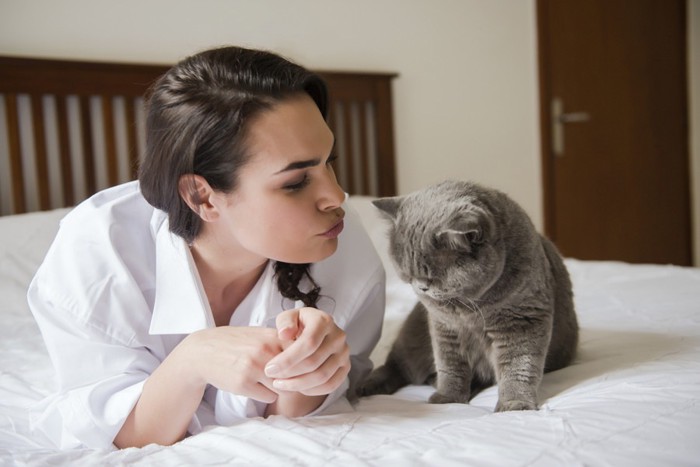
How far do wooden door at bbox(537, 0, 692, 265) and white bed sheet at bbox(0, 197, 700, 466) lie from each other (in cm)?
237

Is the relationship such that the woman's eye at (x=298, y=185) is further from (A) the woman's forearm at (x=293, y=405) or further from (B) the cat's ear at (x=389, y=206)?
(A) the woman's forearm at (x=293, y=405)

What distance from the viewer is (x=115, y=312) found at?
0.98m

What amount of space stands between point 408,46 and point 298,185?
2.27 metres

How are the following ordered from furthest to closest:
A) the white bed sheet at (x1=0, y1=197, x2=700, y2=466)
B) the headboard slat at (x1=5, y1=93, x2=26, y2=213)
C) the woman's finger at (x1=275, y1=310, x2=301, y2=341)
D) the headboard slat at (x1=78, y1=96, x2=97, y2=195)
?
the headboard slat at (x1=78, y1=96, x2=97, y2=195) → the headboard slat at (x1=5, y1=93, x2=26, y2=213) → the woman's finger at (x1=275, y1=310, x2=301, y2=341) → the white bed sheet at (x1=0, y1=197, x2=700, y2=466)

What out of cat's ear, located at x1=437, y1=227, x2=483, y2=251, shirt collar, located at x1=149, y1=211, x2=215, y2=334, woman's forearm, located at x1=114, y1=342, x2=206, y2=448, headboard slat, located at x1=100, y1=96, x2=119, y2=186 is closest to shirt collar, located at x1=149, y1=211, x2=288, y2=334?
shirt collar, located at x1=149, y1=211, x2=215, y2=334

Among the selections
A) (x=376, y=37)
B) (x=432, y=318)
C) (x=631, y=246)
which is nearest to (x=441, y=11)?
(x=376, y=37)

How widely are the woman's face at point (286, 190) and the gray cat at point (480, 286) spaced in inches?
6.2

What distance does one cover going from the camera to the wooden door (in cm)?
356

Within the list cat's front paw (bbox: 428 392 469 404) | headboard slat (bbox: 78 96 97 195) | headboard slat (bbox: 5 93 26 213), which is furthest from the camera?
headboard slat (bbox: 78 96 97 195)

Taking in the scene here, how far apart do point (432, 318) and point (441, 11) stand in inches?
96.1

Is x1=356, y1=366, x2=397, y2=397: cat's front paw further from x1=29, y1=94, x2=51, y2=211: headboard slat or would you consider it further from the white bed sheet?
x1=29, y1=94, x2=51, y2=211: headboard slat

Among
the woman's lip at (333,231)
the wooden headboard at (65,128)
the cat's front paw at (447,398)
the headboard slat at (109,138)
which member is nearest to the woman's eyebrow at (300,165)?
the woman's lip at (333,231)

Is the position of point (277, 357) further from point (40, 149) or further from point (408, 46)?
point (408, 46)

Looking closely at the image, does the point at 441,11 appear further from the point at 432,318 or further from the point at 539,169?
the point at 432,318
